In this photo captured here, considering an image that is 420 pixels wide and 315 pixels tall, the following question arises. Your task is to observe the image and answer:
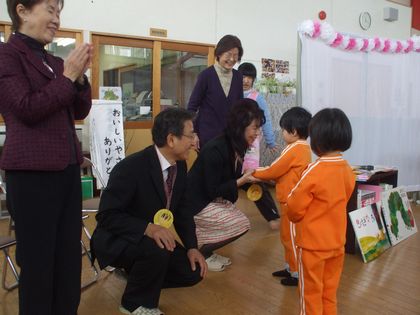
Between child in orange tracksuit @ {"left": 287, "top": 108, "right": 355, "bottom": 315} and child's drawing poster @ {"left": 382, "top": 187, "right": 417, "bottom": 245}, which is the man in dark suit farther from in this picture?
child's drawing poster @ {"left": 382, "top": 187, "right": 417, "bottom": 245}

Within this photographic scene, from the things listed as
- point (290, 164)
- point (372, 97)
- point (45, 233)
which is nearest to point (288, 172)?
point (290, 164)

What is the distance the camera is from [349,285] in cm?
251

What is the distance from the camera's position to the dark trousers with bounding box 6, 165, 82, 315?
4.41ft

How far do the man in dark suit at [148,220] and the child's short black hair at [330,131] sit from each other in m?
0.58

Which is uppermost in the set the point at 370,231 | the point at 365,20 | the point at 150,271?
the point at 365,20

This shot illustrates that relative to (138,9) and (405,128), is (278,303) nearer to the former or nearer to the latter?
(405,128)

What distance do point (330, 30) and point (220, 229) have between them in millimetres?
2501

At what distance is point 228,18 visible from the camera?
6.00 meters

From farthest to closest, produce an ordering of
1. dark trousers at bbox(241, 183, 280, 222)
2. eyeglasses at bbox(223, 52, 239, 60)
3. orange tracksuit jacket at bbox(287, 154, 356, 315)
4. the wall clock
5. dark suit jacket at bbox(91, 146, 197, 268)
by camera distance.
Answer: the wall clock < dark trousers at bbox(241, 183, 280, 222) < eyeglasses at bbox(223, 52, 239, 60) < dark suit jacket at bbox(91, 146, 197, 268) < orange tracksuit jacket at bbox(287, 154, 356, 315)

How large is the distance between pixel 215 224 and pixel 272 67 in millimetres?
4381

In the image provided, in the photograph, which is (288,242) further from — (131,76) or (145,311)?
(131,76)

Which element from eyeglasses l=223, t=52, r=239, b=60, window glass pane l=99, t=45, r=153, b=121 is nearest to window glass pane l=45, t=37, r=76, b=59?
window glass pane l=99, t=45, r=153, b=121

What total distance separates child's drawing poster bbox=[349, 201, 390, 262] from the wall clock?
5283 mm

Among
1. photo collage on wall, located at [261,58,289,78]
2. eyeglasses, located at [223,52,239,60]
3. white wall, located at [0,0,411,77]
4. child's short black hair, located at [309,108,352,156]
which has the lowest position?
child's short black hair, located at [309,108,352,156]
